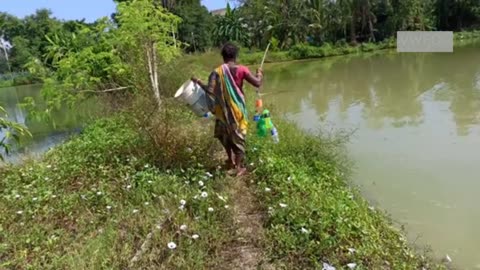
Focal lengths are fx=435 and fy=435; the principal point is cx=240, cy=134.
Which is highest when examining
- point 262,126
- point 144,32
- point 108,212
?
point 144,32

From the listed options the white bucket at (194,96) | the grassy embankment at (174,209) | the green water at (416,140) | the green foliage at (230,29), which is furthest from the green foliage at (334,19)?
the white bucket at (194,96)

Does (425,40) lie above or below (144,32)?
below

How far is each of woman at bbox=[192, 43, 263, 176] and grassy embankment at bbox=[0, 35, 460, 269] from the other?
0.34m

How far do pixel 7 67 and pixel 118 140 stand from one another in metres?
37.7

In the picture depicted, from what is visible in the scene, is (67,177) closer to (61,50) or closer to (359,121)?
(61,50)

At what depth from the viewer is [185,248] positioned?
2.79m

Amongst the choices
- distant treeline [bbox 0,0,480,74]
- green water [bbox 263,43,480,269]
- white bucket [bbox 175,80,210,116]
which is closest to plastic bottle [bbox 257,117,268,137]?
white bucket [bbox 175,80,210,116]

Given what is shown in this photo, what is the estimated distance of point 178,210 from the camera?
10.5 feet

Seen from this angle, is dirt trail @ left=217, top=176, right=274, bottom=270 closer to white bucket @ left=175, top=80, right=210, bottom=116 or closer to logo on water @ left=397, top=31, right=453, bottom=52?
white bucket @ left=175, top=80, right=210, bottom=116

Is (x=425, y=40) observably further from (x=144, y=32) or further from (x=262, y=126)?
(x=262, y=126)

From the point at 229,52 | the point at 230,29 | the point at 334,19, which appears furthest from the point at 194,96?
the point at 334,19

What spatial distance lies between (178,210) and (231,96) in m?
1.21

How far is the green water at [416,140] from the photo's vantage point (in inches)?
149

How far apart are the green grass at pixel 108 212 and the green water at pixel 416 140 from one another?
1.83 metres
